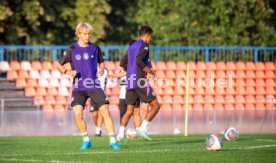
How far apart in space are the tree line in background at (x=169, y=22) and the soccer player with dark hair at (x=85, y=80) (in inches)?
805

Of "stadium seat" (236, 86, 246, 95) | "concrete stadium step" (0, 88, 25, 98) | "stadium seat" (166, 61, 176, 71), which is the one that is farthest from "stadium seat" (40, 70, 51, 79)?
"stadium seat" (236, 86, 246, 95)

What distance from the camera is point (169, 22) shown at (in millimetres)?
36688

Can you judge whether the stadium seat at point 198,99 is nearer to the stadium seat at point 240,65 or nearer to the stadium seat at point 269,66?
the stadium seat at point 240,65

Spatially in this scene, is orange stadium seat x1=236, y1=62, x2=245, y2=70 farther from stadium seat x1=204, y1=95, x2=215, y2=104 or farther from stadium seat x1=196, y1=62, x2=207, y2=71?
stadium seat x1=204, y1=95, x2=215, y2=104

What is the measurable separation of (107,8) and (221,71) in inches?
289

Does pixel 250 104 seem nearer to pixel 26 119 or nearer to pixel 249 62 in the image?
pixel 249 62

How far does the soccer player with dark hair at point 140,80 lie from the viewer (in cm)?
1510

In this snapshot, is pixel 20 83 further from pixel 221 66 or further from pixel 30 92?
pixel 221 66

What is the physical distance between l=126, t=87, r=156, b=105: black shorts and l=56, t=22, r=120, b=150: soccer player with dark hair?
242 cm

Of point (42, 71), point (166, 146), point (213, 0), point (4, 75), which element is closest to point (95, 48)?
point (166, 146)

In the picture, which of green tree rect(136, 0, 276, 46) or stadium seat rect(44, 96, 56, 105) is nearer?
stadium seat rect(44, 96, 56, 105)

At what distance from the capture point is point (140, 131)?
1498 centimetres

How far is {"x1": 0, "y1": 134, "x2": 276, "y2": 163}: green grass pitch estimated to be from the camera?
11.2m

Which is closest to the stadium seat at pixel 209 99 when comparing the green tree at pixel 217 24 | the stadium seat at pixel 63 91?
the stadium seat at pixel 63 91
